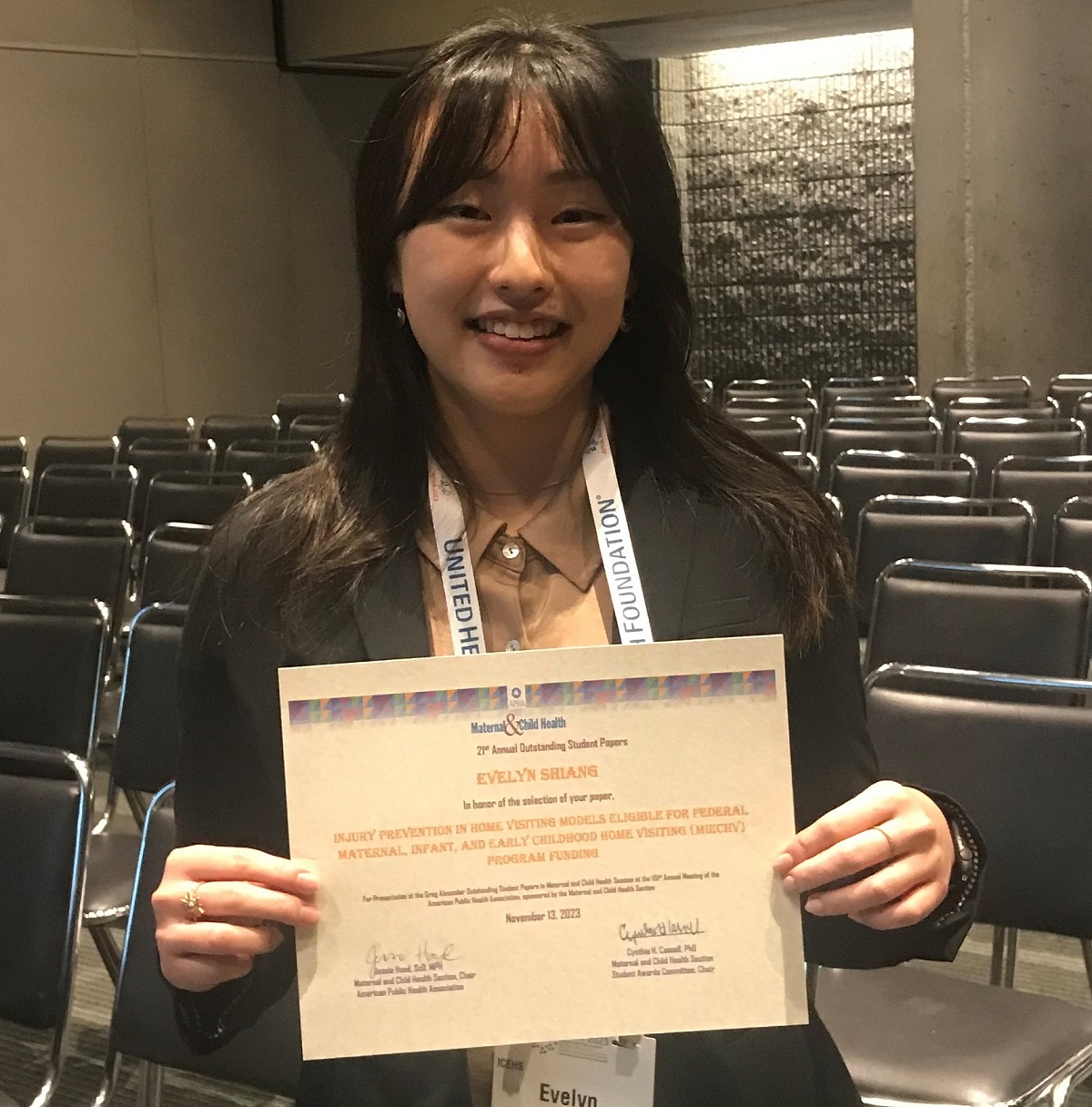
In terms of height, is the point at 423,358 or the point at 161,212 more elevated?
the point at 161,212

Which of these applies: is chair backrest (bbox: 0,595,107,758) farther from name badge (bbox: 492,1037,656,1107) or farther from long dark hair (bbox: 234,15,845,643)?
name badge (bbox: 492,1037,656,1107)

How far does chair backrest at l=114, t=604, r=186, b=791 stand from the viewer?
293 centimetres

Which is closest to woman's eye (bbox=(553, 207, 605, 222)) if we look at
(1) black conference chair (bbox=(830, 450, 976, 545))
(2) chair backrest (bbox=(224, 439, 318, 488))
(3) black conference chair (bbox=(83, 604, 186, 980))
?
(3) black conference chair (bbox=(83, 604, 186, 980))

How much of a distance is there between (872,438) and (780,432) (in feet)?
1.27

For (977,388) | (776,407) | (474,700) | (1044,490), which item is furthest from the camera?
(977,388)

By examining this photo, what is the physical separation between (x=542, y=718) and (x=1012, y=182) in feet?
30.2

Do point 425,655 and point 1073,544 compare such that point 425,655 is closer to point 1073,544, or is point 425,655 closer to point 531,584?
point 531,584

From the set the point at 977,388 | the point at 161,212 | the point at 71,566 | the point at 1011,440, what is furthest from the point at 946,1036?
the point at 161,212

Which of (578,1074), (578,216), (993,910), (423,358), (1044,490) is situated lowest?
(993,910)

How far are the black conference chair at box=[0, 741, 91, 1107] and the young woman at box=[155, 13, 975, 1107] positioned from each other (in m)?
0.99

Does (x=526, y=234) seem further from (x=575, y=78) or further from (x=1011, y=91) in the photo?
(x=1011, y=91)

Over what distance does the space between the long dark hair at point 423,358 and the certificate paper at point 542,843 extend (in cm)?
14

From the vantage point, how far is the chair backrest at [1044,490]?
4.56 m
